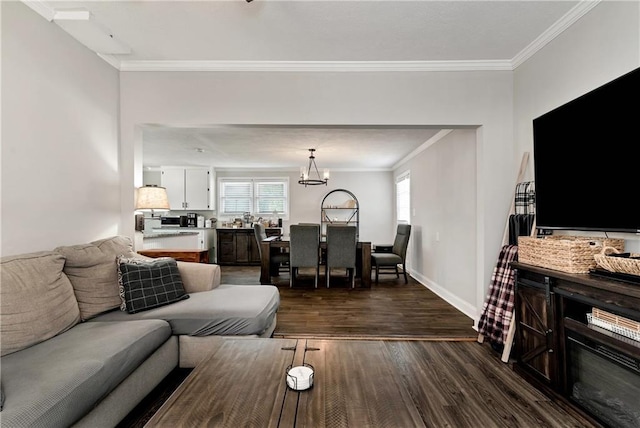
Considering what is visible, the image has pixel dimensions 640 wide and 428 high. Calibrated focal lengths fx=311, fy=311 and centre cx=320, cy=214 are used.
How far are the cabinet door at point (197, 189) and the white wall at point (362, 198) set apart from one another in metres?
1.00

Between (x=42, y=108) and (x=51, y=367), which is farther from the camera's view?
(x=42, y=108)

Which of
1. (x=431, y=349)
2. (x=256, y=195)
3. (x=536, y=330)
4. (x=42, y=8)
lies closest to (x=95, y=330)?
(x=42, y=8)

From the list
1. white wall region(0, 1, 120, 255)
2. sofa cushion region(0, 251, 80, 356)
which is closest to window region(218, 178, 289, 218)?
white wall region(0, 1, 120, 255)

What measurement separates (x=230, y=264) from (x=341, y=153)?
3768 millimetres

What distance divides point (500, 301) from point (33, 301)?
325 centimetres

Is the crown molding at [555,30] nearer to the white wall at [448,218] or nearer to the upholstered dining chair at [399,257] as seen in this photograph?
the white wall at [448,218]

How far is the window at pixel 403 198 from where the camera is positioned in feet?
21.1

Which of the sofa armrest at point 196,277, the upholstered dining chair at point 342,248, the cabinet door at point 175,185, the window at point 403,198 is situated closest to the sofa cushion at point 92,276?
the sofa armrest at point 196,277

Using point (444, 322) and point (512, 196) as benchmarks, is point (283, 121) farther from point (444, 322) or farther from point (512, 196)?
point (444, 322)

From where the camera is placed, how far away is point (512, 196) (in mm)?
2973

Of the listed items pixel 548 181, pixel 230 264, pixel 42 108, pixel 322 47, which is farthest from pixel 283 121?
pixel 230 264

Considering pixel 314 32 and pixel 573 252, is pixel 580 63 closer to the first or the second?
pixel 573 252

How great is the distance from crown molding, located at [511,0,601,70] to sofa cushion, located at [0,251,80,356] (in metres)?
3.87

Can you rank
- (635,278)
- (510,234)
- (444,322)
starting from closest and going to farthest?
1. (635,278)
2. (510,234)
3. (444,322)
